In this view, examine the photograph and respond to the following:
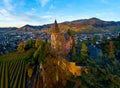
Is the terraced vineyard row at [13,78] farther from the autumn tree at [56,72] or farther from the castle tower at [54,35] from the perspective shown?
the castle tower at [54,35]

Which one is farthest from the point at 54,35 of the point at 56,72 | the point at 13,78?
the point at 13,78

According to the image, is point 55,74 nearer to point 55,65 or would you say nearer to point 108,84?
point 55,65

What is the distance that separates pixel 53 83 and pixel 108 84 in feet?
31.9

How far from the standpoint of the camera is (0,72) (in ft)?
119

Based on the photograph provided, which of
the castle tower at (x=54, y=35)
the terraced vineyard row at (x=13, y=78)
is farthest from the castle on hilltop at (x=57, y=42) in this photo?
the terraced vineyard row at (x=13, y=78)

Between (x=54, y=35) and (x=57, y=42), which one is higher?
(x=54, y=35)

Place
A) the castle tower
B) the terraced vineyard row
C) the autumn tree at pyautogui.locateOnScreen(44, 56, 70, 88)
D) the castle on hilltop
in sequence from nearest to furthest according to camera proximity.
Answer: the terraced vineyard row < the autumn tree at pyautogui.locateOnScreen(44, 56, 70, 88) < the castle on hilltop < the castle tower

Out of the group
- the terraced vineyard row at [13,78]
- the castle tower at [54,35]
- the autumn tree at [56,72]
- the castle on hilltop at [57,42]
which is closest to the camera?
the terraced vineyard row at [13,78]

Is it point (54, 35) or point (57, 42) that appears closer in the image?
point (57, 42)

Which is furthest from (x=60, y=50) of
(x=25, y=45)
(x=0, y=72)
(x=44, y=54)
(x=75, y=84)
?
(x=25, y=45)

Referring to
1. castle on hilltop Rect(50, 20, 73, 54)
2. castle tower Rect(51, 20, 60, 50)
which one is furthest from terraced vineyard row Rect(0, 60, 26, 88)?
castle tower Rect(51, 20, 60, 50)

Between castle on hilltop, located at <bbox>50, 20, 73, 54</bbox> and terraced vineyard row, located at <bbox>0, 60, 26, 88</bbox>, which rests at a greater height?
castle on hilltop, located at <bbox>50, 20, 73, 54</bbox>

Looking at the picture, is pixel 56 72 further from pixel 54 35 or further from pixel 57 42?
pixel 54 35

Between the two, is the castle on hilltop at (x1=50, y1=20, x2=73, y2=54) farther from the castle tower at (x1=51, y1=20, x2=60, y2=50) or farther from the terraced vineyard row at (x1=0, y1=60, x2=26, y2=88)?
the terraced vineyard row at (x1=0, y1=60, x2=26, y2=88)
